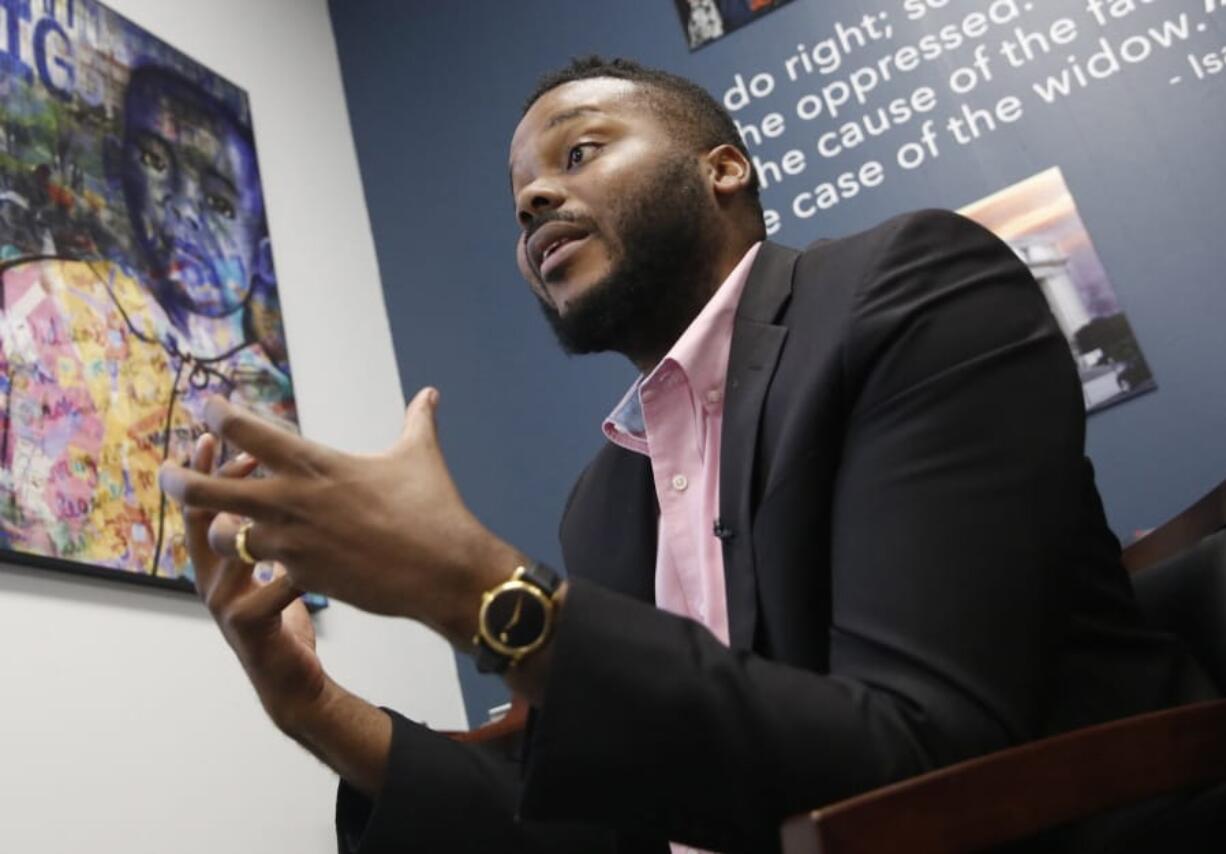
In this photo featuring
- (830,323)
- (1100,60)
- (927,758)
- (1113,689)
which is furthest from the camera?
(1100,60)

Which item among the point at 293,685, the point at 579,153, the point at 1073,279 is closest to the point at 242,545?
the point at 293,685

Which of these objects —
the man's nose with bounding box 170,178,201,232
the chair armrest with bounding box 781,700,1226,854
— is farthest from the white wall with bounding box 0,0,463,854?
the chair armrest with bounding box 781,700,1226,854

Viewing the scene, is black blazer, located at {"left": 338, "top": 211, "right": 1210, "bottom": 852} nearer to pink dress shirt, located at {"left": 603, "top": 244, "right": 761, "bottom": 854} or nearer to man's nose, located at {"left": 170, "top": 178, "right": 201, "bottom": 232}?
pink dress shirt, located at {"left": 603, "top": 244, "right": 761, "bottom": 854}

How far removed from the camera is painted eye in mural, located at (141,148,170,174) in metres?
2.41

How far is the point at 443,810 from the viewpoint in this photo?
1.02 meters

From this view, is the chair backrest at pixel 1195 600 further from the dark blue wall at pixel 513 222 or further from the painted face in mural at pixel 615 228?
the dark blue wall at pixel 513 222

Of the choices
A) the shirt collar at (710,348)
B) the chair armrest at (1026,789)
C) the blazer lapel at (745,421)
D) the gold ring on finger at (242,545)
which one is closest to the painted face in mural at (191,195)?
the shirt collar at (710,348)

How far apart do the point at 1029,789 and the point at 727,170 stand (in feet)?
3.44

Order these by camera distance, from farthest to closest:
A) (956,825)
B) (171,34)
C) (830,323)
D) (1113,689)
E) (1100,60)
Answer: (171,34), (1100,60), (830,323), (1113,689), (956,825)

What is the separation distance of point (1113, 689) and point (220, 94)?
2486 millimetres

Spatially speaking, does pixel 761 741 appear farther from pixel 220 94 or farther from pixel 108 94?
pixel 220 94

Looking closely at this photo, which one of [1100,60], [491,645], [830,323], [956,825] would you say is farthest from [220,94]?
[956,825]

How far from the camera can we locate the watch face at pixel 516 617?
0.69 m

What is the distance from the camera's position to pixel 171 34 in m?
2.69
